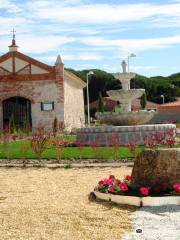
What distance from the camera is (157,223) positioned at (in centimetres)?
706

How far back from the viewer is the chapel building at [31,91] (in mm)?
33781

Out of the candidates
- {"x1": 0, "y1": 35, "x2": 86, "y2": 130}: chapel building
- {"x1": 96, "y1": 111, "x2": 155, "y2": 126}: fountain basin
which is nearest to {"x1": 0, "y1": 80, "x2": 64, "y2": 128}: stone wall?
{"x1": 0, "y1": 35, "x2": 86, "y2": 130}: chapel building

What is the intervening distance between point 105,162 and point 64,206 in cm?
635

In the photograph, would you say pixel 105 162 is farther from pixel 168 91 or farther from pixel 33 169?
pixel 168 91

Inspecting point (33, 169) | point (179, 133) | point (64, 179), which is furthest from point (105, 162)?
point (179, 133)

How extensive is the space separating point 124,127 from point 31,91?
1621cm

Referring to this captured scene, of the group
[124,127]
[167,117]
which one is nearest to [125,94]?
[124,127]

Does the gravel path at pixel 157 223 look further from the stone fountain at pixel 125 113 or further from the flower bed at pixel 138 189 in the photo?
the stone fountain at pixel 125 113

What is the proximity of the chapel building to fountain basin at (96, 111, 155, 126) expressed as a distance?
13.3 meters

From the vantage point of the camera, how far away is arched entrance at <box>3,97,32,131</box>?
34594 mm

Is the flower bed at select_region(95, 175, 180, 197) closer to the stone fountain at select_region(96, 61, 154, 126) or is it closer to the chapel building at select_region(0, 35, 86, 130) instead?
the stone fountain at select_region(96, 61, 154, 126)

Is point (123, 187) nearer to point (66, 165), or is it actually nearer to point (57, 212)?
point (57, 212)

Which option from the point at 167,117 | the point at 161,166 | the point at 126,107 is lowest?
the point at 161,166

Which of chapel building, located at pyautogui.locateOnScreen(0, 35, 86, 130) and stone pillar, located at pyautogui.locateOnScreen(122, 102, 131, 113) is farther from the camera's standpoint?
chapel building, located at pyautogui.locateOnScreen(0, 35, 86, 130)
